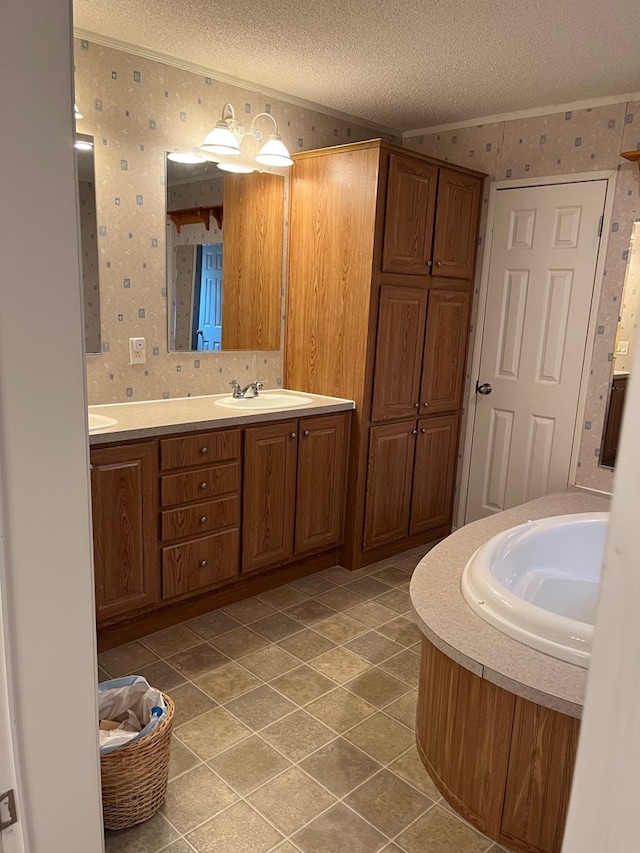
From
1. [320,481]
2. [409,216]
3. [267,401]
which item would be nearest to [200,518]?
[320,481]

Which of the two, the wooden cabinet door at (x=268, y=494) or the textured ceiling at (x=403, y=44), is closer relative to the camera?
the textured ceiling at (x=403, y=44)

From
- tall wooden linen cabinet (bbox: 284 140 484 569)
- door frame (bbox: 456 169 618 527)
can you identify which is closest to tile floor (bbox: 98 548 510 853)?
tall wooden linen cabinet (bbox: 284 140 484 569)

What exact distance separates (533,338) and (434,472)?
0.96 meters

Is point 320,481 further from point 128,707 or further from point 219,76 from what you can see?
point 219,76

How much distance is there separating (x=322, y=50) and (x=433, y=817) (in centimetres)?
289

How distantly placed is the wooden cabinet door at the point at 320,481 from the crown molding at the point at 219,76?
1.70 m

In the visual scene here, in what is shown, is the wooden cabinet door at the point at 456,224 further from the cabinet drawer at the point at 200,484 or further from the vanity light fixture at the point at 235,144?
the cabinet drawer at the point at 200,484

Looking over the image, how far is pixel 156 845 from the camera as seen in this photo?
68.6 inches

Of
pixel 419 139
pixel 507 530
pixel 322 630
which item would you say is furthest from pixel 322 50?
pixel 322 630

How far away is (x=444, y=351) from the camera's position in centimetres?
373

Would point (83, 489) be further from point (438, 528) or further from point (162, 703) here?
point (438, 528)

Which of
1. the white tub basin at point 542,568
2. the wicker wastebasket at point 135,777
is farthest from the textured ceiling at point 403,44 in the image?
the wicker wastebasket at point 135,777

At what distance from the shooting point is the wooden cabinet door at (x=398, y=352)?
3350mm

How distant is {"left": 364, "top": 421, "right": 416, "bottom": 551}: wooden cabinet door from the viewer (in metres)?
3.49
